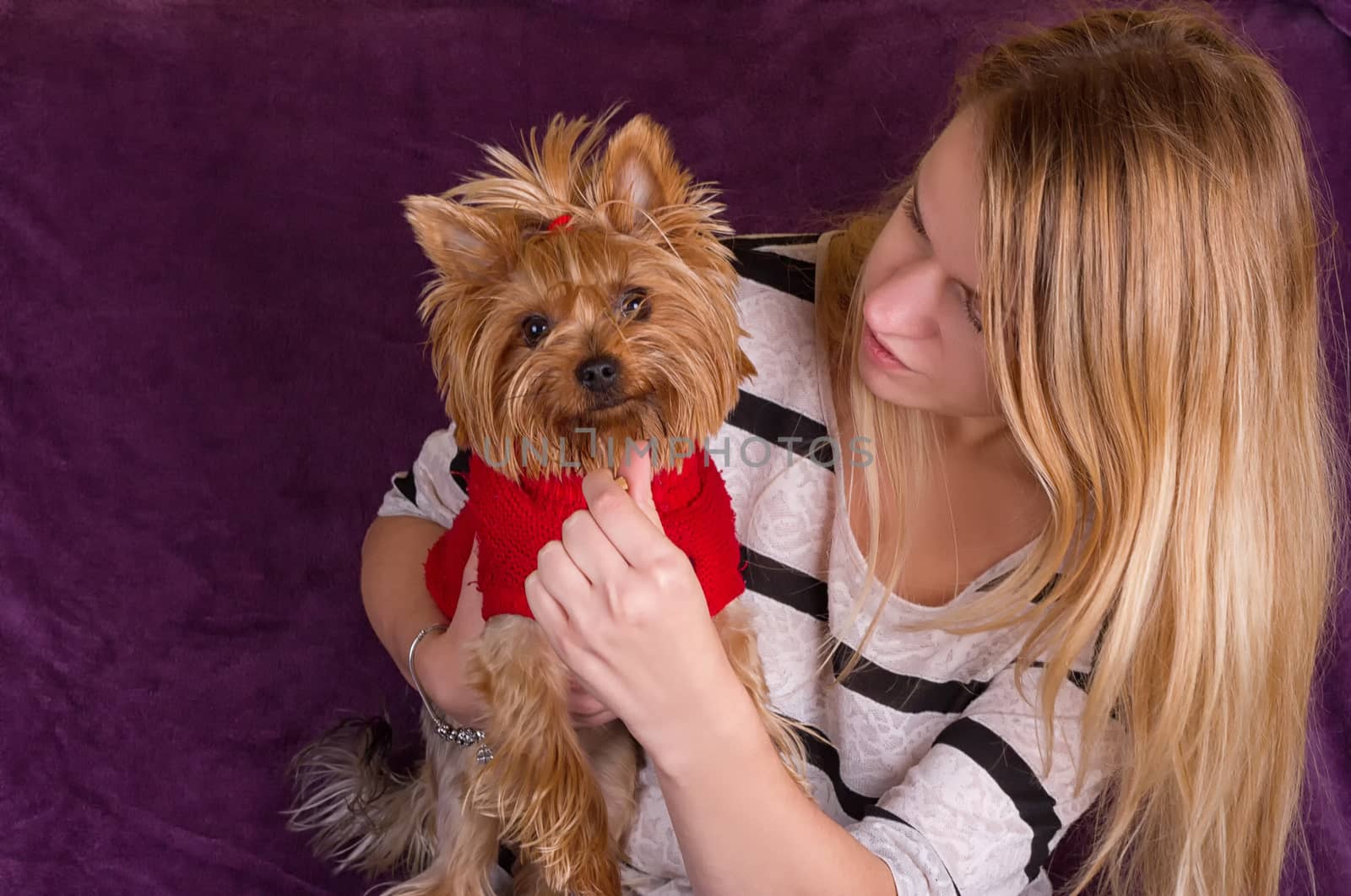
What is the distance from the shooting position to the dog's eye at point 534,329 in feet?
4.02

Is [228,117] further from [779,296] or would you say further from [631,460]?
[631,460]

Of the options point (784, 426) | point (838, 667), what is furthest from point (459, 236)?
point (838, 667)

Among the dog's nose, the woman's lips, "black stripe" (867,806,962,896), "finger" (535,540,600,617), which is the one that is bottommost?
"black stripe" (867,806,962,896)

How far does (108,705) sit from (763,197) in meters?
1.39

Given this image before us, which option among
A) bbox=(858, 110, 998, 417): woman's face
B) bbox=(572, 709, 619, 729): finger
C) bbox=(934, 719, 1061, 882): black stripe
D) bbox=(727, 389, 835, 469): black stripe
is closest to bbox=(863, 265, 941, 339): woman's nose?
bbox=(858, 110, 998, 417): woman's face

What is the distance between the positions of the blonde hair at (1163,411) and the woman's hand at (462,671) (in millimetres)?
406

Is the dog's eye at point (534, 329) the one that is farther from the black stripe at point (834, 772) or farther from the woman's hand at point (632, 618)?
the black stripe at point (834, 772)

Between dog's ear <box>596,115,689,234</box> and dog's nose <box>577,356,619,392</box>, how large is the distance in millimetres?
156

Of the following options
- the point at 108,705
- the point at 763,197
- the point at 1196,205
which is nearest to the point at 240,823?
the point at 108,705

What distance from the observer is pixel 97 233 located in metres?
1.89

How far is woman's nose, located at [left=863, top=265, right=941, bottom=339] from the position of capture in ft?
4.20

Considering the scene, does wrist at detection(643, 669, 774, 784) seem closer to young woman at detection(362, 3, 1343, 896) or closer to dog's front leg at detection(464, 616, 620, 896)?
young woman at detection(362, 3, 1343, 896)

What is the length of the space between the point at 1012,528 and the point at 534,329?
71 cm

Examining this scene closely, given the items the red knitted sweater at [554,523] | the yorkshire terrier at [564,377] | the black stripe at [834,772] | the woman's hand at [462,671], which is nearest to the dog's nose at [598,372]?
the yorkshire terrier at [564,377]
